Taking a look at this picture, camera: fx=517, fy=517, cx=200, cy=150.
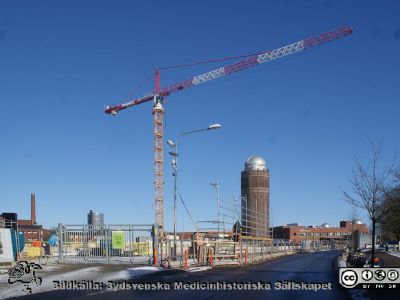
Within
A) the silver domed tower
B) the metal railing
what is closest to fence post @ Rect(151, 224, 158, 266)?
the metal railing

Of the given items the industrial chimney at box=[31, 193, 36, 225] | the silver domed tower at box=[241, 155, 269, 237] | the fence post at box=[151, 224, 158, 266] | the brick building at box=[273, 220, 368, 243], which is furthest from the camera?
the brick building at box=[273, 220, 368, 243]

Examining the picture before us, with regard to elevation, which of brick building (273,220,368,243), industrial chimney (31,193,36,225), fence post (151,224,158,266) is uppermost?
fence post (151,224,158,266)

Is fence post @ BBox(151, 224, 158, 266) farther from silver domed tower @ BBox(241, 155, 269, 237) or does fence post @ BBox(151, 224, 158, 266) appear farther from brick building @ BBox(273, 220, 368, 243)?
brick building @ BBox(273, 220, 368, 243)

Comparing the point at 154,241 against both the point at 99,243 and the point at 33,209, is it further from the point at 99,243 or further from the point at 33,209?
the point at 33,209

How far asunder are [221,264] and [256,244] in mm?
10954

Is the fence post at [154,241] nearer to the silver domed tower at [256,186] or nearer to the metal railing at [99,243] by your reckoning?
the metal railing at [99,243]

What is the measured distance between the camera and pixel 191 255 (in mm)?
33625

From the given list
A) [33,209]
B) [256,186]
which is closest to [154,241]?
[256,186]

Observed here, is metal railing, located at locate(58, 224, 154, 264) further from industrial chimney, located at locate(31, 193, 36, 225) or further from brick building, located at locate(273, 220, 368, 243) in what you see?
brick building, located at locate(273, 220, 368, 243)

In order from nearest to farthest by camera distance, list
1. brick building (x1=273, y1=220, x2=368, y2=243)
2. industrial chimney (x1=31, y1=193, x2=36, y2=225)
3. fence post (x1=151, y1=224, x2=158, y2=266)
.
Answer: fence post (x1=151, y1=224, x2=158, y2=266) < industrial chimney (x1=31, y1=193, x2=36, y2=225) < brick building (x1=273, y1=220, x2=368, y2=243)

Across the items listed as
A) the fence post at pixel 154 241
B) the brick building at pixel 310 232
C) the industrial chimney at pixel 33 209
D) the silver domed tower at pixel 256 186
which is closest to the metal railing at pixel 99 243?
the fence post at pixel 154 241

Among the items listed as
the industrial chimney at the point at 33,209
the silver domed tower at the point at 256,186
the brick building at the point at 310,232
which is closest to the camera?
the silver domed tower at the point at 256,186

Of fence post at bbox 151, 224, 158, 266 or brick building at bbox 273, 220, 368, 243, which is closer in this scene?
fence post at bbox 151, 224, 158, 266

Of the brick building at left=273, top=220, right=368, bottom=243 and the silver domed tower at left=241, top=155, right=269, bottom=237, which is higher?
the silver domed tower at left=241, top=155, right=269, bottom=237
